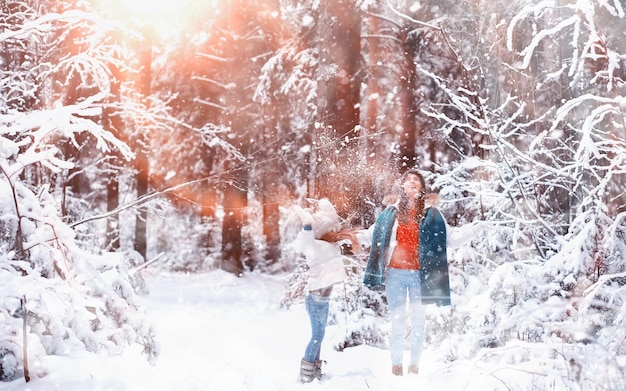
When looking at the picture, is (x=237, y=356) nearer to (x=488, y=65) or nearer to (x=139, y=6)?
(x=488, y=65)

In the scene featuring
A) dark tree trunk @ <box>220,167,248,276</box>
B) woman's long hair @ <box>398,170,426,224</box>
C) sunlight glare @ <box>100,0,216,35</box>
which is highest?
sunlight glare @ <box>100,0,216,35</box>

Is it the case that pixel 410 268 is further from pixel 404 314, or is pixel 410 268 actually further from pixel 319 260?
pixel 319 260

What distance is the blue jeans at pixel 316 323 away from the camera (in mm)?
5180

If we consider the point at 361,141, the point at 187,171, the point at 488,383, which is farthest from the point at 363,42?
the point at 488,383

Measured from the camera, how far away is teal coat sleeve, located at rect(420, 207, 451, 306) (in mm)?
5059

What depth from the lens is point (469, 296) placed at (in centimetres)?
675

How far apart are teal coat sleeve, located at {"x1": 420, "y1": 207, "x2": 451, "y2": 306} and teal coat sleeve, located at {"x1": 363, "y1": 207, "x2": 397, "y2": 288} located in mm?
304

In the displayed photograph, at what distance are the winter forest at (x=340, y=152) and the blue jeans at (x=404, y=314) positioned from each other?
0.64 meters

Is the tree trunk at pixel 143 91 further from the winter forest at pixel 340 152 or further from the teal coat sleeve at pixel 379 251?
the teal coat sleeve at pixel 379 251

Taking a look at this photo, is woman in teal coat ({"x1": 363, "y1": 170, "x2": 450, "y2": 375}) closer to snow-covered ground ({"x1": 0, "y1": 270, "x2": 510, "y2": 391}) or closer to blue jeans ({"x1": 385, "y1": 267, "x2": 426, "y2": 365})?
blue jeans ({"x1": 385, "y1": 267, "x2": 426, "y2": 365})

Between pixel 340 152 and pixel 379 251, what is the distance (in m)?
3.26

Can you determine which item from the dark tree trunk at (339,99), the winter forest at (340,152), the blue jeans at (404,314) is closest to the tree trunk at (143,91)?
the winter forest at (340,152)

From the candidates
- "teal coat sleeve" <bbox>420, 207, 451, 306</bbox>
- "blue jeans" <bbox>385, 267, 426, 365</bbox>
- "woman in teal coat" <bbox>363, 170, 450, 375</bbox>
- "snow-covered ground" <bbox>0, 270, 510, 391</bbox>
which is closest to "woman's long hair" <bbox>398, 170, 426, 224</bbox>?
"woman in teal coat" <bbox>363, 170, 450, 375</bbox>

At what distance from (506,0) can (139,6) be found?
9.32 m
